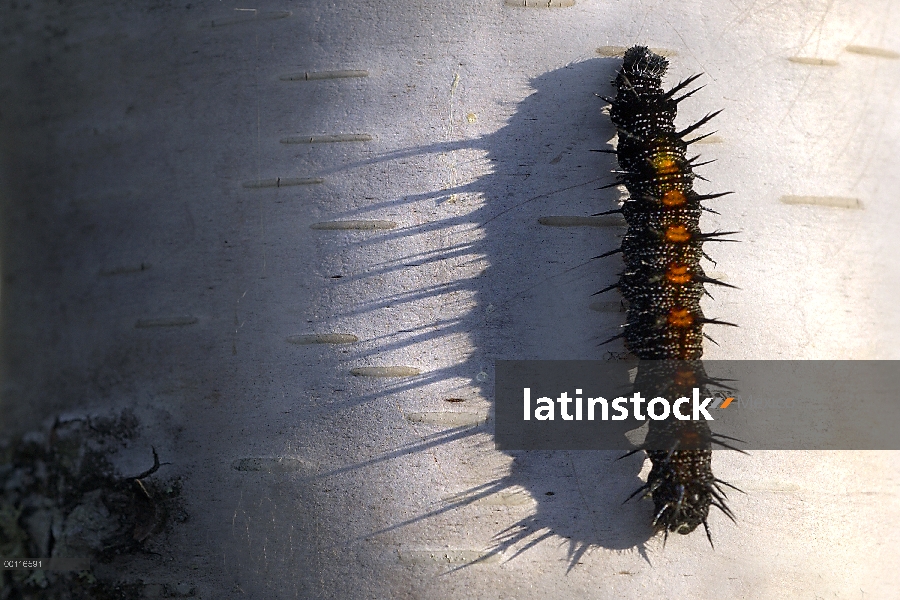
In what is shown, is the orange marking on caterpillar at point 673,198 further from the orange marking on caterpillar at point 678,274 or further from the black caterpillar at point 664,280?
the orange marking on caterpillar at point 678,274

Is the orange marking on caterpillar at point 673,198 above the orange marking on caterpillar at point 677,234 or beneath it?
above

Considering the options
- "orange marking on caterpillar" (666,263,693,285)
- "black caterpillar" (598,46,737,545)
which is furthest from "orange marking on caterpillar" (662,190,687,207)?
"orange marking on caterpillar" (666,263,693,285)

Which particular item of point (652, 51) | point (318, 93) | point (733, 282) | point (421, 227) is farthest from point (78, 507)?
point (652, 51)

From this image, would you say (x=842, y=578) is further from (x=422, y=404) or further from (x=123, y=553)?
(x=123, y=553)

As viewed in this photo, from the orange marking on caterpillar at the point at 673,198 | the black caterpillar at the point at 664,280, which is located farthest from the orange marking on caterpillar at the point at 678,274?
the orange marking on caterpillar at the point at 673,198

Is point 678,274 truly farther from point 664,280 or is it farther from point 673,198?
point 673,198

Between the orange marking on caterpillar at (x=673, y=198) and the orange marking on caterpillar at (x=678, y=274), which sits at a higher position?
the orange marking on caterpillar at (x=673, y=198)

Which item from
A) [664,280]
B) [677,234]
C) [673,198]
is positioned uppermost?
[673,198]

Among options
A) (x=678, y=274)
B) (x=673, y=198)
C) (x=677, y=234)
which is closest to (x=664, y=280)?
(x=678, y=274)
